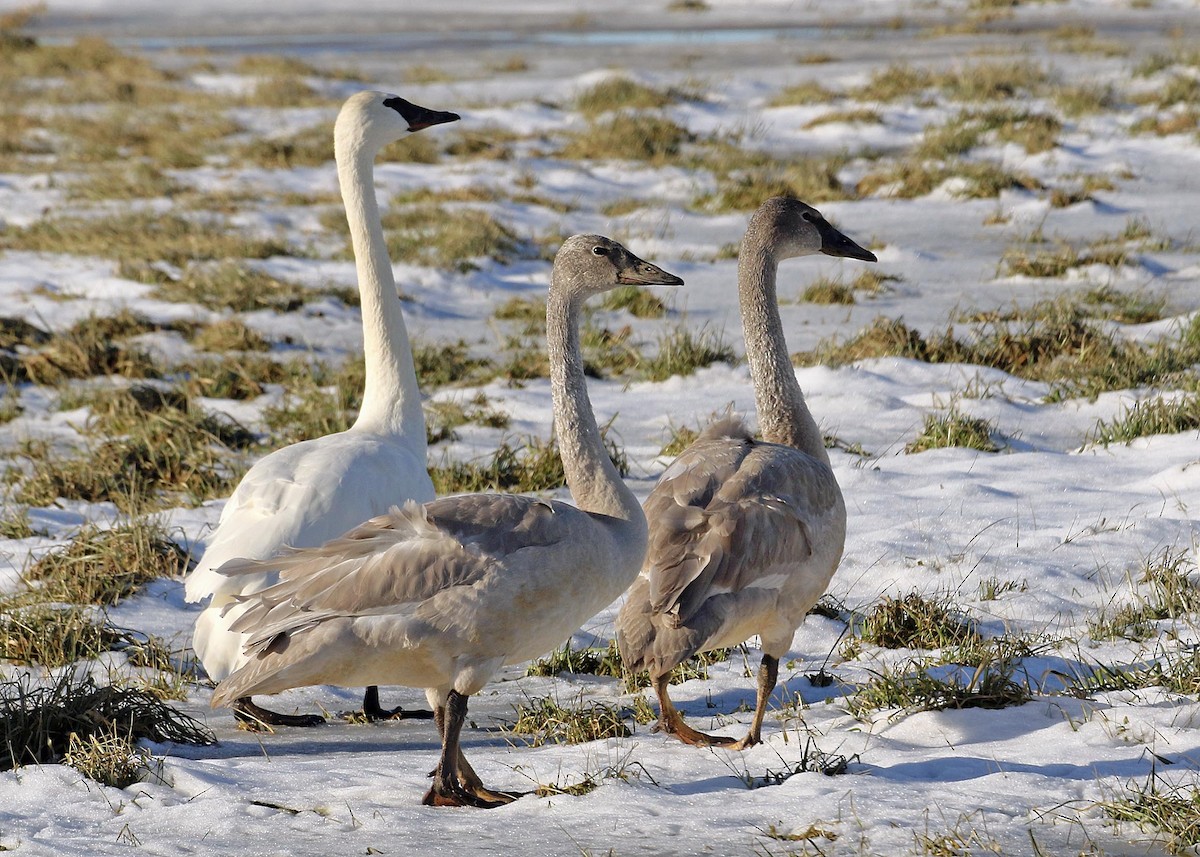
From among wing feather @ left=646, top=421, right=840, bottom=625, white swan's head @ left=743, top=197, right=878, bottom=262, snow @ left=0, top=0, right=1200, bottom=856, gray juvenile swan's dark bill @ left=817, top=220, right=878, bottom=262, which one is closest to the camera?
snow @ left=0, top=0, right=1200, bottom=856

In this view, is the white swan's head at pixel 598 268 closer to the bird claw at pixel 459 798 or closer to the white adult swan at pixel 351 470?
the white adult swan at pixel 351 470

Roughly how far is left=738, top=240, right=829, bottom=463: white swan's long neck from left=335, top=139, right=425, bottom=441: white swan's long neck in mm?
1381

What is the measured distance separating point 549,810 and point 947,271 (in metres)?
8.40

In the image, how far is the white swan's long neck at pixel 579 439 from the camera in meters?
3.99

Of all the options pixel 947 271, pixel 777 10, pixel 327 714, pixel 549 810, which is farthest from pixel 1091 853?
→ pixel 777 10

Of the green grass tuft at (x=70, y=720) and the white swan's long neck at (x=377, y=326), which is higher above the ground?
the white swan's long neck at (x=377, y=326)

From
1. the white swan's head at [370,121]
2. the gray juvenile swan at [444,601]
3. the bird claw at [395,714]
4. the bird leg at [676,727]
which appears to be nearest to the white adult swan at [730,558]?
the bird leg at [676,727]

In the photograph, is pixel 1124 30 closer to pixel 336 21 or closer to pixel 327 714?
pixel 336 21

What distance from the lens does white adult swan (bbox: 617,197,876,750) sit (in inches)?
156

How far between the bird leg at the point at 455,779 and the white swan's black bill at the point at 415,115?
340 centimetres

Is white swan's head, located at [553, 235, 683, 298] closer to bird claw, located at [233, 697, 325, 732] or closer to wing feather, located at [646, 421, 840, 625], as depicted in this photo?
wing feather, located at [646, 421, 840, 625]

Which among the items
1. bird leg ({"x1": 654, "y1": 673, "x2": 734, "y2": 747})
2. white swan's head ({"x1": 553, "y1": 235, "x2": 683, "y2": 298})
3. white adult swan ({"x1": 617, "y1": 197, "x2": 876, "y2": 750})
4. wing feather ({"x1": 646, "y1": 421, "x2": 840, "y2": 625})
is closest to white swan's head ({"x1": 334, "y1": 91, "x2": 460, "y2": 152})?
white swan's head ({"x1": 553, "y1": 235, "x2": 683, "y2": 298})

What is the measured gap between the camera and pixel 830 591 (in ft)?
17.7

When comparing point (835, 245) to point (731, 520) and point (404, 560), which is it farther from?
point (404, 560)
